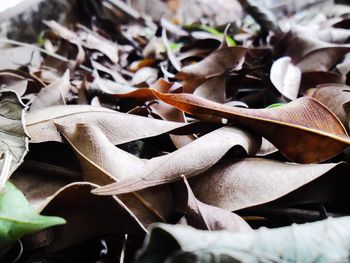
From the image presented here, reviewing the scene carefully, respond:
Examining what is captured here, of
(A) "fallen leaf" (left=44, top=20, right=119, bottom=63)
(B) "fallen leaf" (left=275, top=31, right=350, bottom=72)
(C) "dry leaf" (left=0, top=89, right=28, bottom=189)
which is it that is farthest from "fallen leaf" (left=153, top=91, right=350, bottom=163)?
(A) "fallen leaf" (left=44, top=20, right=119, bottom=63)

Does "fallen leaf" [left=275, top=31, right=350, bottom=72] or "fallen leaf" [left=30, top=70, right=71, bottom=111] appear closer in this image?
"fallen leaf" [left=30, top=70, right=71, bottom=111]

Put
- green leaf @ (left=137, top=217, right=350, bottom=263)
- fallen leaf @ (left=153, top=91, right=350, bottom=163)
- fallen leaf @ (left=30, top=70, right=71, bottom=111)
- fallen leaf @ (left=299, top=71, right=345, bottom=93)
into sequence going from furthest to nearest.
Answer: fallen leaf @ (left=299, top=71, right=345, bottom=93), fallen leaf @ (left=30, top=70, right=71, bottom=111), fallen leaf @ (left=153, top=91, right=350, bottom=163), green leaf @ (left=137, top=217, right=350, bottom=263)

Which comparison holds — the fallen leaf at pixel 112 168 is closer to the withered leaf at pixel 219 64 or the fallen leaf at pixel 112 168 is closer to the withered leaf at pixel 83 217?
the withered leaf at pixel 83 217

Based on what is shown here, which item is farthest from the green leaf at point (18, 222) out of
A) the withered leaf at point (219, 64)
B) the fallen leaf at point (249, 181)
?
the withered leaf at point (219, 64)

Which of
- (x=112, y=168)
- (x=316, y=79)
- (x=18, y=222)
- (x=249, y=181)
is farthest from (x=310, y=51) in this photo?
(x=18, y=222)

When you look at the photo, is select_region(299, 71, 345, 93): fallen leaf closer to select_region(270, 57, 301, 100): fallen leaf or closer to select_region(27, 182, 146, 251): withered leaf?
select_region(270, 57, 301, 100): fallen leaf

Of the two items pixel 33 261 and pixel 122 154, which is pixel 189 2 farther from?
pixel 33 261
